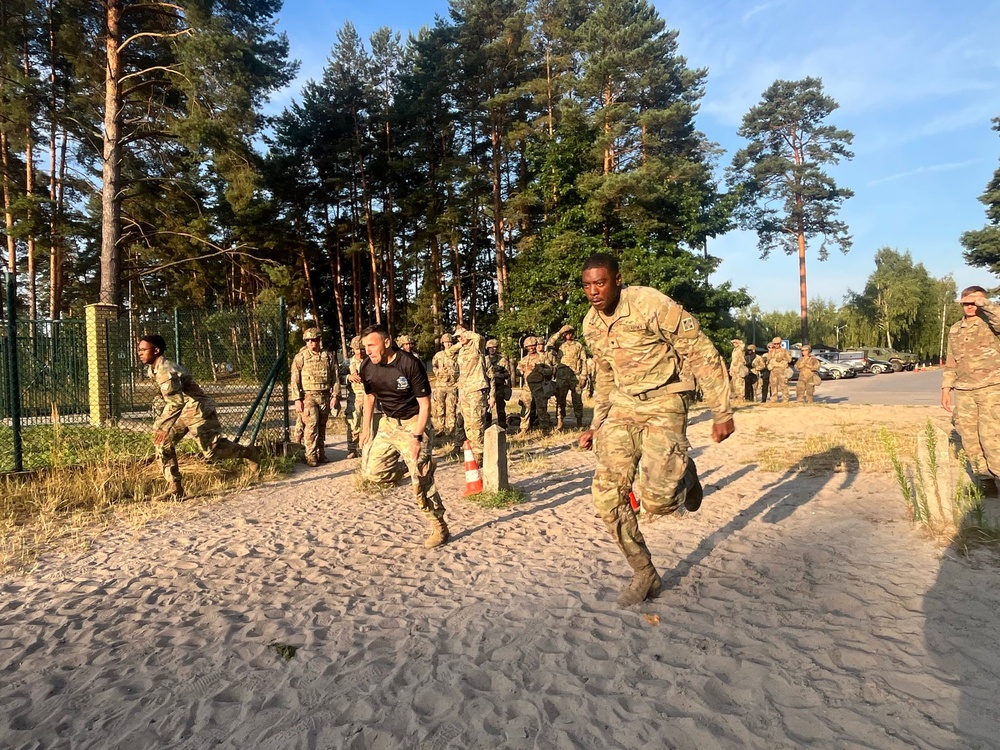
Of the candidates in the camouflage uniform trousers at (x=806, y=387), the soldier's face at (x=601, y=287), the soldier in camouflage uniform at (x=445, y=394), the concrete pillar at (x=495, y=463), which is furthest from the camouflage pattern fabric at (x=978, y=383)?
the camouflage uniform trousers at (x=806, y=387)


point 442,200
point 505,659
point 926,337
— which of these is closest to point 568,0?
point 442,200

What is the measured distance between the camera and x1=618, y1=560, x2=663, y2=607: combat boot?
388 cm

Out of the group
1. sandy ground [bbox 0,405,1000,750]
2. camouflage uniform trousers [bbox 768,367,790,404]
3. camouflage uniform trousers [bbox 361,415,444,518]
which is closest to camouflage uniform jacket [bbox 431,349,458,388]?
sandy ground [bbox 0,405,1000,750]

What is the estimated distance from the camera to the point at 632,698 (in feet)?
9.40

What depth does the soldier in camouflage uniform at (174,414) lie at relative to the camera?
22.3 feet

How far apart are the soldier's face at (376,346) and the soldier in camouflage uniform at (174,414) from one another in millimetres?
2914

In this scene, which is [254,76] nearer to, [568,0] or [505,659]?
[505,659]

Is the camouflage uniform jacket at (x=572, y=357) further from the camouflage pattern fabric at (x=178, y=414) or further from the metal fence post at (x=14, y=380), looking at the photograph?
the metal fence post at (x=14, y=380)

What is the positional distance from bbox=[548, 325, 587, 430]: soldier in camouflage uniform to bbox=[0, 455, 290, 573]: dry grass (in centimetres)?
631

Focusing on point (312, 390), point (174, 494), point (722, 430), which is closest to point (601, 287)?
point (722, 430)

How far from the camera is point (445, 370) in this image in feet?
38.7

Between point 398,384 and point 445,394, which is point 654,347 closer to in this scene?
point 398,384

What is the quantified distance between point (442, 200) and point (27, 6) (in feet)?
59.0

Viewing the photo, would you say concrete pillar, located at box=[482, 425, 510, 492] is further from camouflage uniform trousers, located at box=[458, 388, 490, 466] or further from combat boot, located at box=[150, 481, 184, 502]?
combat boot, located at box=[150, 481, 184, 502]
